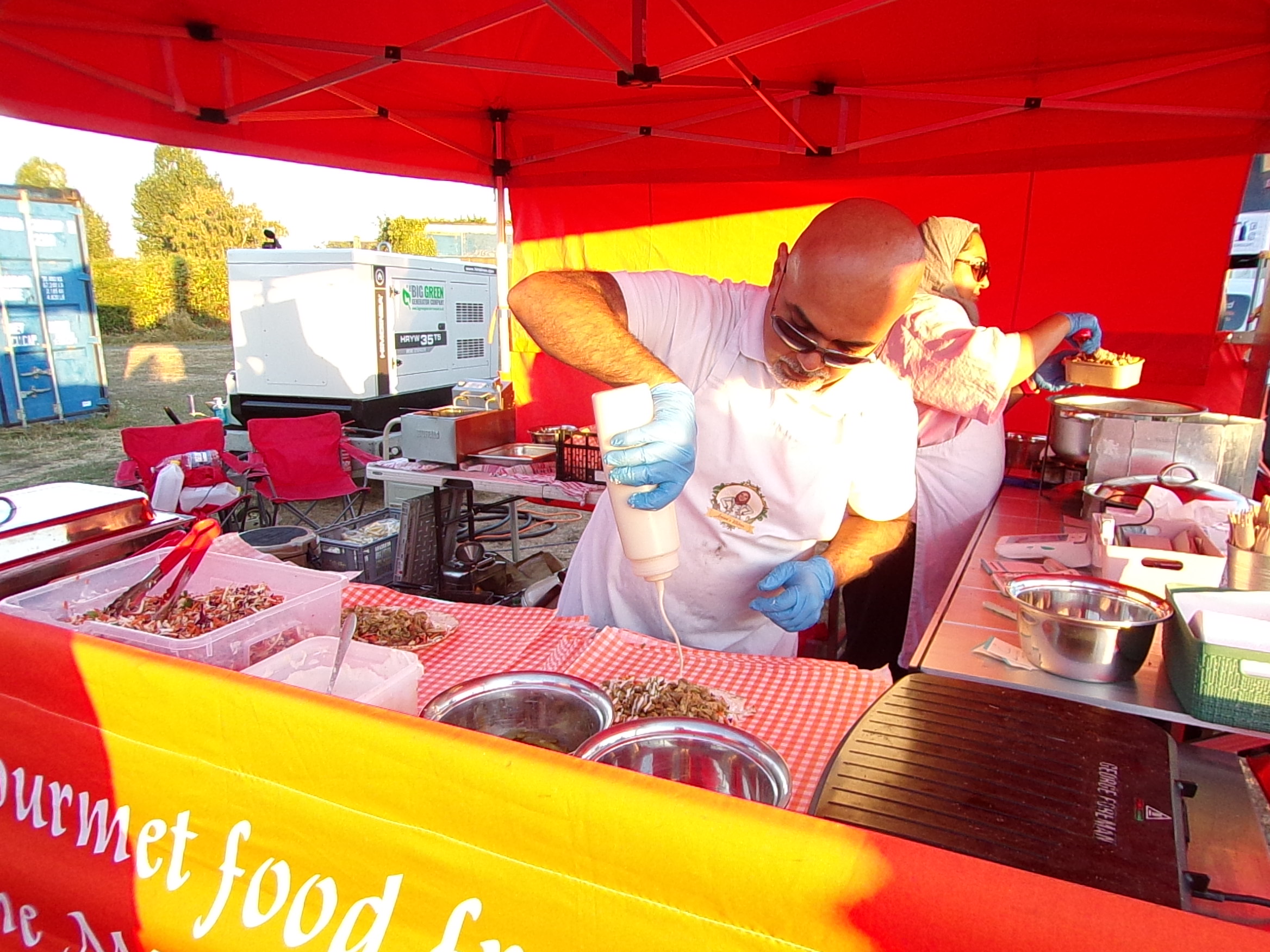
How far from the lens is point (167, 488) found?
5.44 meters

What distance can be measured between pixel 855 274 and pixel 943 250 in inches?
73.9

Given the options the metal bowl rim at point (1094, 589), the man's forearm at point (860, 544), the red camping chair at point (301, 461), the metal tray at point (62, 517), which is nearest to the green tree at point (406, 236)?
the red camping chair at point (301, 461)

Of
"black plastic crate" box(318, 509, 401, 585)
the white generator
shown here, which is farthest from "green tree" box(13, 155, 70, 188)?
"black plastic crate" box(318, 509, 401, 585)

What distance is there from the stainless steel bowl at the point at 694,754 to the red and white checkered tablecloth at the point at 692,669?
193mm

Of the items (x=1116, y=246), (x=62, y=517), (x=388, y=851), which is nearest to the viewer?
(x=388, y=851)

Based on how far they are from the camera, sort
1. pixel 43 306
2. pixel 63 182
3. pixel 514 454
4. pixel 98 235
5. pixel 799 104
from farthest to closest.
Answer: pixel 98 235 < pixel 63 182 < pixel 43 306 < pixel 514 454 < pixel 799 104

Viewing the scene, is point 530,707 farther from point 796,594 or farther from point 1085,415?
point 1085,415

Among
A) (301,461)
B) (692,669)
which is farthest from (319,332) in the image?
(692,669)

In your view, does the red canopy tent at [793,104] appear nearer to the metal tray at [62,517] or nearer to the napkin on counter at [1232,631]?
the metal tray at [62,517]

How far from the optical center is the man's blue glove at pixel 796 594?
6.46ft

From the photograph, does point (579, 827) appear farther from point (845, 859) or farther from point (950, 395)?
point (950, 395)

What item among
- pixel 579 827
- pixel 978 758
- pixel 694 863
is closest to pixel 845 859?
pixel 694 863

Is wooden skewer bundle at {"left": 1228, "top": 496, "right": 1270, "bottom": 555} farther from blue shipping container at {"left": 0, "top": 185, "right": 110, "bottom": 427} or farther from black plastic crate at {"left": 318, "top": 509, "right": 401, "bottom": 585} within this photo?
blue shipping container at {"left": 0, "top": 185, "right": 110, "bottom": 427}

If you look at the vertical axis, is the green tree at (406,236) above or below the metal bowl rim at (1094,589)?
above
